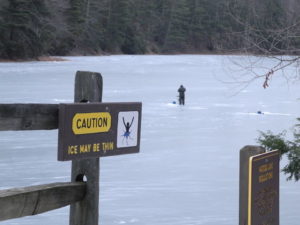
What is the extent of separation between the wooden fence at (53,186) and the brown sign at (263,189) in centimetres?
100

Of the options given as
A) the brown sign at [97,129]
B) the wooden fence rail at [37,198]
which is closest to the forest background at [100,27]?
the brown sign at [97,129]

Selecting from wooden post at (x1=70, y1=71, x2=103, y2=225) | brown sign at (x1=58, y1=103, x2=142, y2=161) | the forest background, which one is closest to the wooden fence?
wooden post at (x1=70, y1=71, x2=103, y2=225)

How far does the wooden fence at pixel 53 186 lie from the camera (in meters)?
3.64

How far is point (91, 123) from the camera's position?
3.93 meters

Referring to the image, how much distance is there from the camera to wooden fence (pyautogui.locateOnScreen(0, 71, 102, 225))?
364 centimetres

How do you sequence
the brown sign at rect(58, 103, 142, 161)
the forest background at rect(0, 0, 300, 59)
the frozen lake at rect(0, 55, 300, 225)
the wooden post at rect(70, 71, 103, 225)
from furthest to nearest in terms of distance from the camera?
the forest background at rect(0, 0, 300, 59), the frozen lake at rect(0, 55, 300, 225), the wooden post at rect(70, 71, 103, 225), the brown sign at rect(58, 103, 142, 161)

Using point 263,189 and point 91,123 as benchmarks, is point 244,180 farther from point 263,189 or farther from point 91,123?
point 91,123

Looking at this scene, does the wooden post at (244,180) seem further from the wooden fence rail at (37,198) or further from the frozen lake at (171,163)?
the frozen lake at (171,163)

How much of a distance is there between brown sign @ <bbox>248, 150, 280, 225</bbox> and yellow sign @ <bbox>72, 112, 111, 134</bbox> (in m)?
0.90

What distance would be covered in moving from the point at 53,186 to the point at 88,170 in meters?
0.31

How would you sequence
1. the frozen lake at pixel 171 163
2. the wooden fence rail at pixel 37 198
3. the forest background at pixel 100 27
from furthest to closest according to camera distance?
the forest background at pixel 100 27 < the frozen lake at pixel 171 163 < the wooden fence rail at pixel 37 198

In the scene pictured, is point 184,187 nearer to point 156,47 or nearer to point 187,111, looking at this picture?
point 187,111

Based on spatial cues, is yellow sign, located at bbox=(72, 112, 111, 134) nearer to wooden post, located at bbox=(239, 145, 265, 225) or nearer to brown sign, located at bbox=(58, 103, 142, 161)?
brown sign, located at bbox=(58, 103, 142, 161)

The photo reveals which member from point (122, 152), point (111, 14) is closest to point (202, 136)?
point (122, 152)
